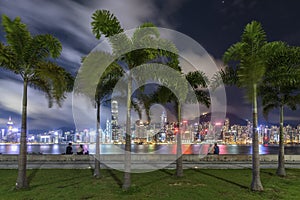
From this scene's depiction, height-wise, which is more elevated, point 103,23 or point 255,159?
point 103,23

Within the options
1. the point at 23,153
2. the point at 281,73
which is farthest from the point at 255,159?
the point at 23,153

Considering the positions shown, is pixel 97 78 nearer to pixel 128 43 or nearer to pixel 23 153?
pixel 128 43

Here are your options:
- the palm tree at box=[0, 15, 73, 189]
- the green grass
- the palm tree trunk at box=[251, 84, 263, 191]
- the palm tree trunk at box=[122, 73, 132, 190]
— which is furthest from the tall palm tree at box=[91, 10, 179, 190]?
the palm tree trunk at box=[251, 84, 263, 191]

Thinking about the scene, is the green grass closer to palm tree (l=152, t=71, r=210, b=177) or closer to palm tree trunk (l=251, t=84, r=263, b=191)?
palm tree trunk (l=251, t=84, r=263, b=191)

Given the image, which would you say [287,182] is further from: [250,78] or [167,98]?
[167,98]

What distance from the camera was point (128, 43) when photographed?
493 inches

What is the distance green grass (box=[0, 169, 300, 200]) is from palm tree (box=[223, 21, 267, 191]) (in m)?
1.35

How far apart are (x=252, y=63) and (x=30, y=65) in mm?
10452

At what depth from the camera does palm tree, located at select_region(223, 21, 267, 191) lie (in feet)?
39.9

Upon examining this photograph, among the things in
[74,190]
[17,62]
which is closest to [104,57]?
[17,62]

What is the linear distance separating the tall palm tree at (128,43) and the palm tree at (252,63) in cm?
400

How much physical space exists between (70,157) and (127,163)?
494 inches

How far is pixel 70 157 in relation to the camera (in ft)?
75.4

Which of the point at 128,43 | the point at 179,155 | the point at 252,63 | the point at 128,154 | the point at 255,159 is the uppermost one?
the point at 128,43
